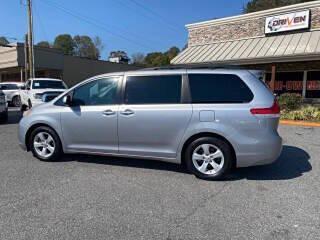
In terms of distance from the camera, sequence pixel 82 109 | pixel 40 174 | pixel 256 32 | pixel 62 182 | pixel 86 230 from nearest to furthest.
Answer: pixel 86 230 → pixel 62 182 → pixel 40 174 → pixel 82 109 → pixel 256 32

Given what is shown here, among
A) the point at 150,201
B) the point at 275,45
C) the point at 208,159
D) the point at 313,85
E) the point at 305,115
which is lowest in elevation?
the point at 150,201

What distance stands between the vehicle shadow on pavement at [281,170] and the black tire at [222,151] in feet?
0.93

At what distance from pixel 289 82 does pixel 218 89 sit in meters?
14.8

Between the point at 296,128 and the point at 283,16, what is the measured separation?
30.8 ft

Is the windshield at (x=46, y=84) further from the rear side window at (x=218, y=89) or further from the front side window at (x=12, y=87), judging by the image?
the rear side window at (x=218, y=89)

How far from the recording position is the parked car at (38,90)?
1500 centimetres

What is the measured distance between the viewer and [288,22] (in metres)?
17.6

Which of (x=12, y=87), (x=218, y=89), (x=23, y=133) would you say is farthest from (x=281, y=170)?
(x=12, y=87)

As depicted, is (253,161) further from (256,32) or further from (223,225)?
(256,32)

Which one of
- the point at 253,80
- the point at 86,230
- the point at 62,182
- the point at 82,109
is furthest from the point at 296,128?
the point at 86,230

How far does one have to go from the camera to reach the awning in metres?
15.8

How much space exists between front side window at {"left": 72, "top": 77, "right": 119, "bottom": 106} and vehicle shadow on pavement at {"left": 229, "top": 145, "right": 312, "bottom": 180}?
254cm

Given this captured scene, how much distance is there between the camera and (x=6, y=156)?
675cm

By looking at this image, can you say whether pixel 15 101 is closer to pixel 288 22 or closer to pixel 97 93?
pixel 97 93
